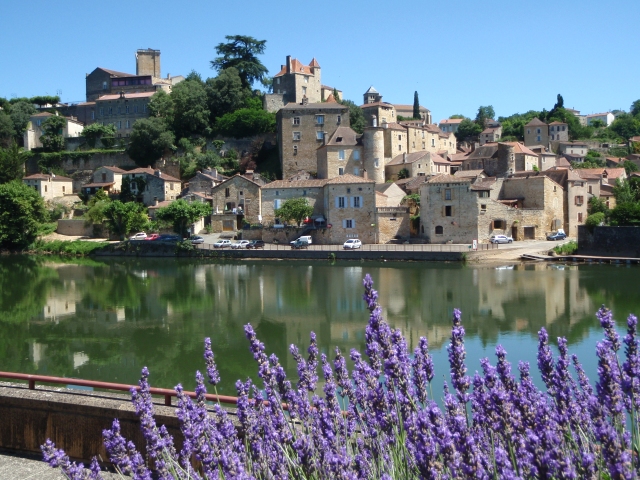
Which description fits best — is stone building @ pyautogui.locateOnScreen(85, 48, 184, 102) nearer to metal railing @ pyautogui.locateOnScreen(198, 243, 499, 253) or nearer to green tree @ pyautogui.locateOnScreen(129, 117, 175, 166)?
green tree @ pyautogui.locateOnScreen(129, 117, 175, 166)

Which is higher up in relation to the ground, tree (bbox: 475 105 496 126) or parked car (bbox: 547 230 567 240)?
tree (bbox: 475 105 496 126)

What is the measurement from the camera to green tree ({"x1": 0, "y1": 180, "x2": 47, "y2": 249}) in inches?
1893

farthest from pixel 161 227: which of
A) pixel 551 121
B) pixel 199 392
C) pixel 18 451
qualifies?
pixel 551 121

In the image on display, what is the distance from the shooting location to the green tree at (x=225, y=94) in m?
61.0

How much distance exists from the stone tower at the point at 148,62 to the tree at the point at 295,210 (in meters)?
43.3

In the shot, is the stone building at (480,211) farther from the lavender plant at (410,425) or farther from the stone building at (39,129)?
the stone building at (39,129)

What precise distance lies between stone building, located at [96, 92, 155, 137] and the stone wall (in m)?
45.3

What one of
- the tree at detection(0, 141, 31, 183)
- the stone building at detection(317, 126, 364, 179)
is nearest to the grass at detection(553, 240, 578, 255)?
the stone building at detection(317, 126, 364, 179)

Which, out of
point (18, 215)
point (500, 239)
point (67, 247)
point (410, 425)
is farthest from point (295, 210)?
point (410, 425)

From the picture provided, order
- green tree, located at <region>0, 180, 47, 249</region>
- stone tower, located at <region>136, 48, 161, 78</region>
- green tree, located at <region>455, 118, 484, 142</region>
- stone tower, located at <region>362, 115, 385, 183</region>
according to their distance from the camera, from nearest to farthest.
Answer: green tree, located at <region>0, 180, 47, 249</region>
stone tower, located at <region>362, 115, 385, 183</region>
stone tower, located at <region>136, 48, 161, 78</region>
green tree, located at <region>455, 118, 484, 142</region>

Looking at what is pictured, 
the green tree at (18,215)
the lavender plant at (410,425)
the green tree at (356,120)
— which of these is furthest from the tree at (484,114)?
the lavender plant at (410,425)

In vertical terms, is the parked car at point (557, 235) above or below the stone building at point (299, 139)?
below

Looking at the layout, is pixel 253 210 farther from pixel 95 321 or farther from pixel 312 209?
pixel 95 321

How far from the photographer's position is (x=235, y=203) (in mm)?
48750
